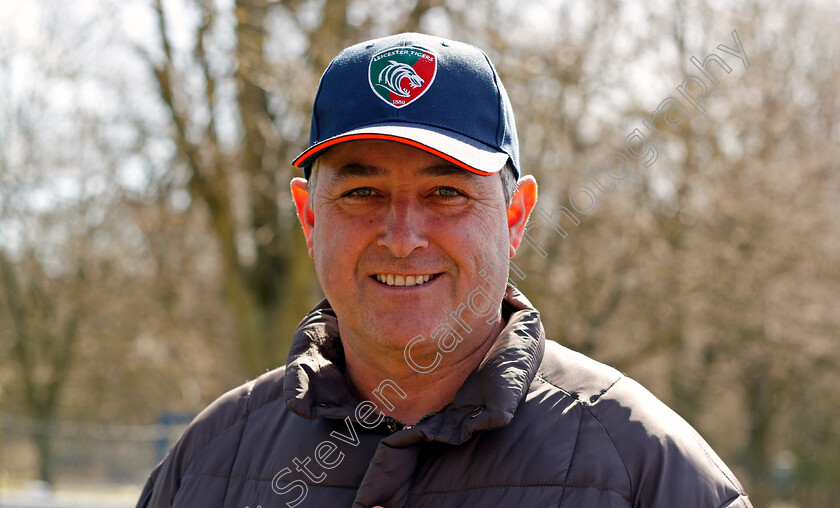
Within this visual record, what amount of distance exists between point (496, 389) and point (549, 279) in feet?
34.2

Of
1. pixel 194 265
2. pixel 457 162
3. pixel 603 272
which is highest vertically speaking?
pixel 457 162

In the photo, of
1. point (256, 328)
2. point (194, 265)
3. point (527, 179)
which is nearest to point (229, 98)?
point (256, 328)

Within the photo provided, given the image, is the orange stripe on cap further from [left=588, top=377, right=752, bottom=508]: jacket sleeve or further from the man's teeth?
[left=588, top=377, right=752, bottom=508]: jacket sleeve

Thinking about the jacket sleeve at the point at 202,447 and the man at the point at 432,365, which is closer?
the man at the point at 432,365

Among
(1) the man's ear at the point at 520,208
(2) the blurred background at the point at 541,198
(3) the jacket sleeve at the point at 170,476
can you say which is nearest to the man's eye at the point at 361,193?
(1) the man's ear at the point at 520,208

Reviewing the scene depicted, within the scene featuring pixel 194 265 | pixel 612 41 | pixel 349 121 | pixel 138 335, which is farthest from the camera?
pixel 138 335

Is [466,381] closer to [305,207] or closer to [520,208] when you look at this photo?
[520,208]

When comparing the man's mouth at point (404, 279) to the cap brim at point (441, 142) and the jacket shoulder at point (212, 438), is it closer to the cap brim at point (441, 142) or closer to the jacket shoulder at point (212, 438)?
the cap brim at point (441, 142)

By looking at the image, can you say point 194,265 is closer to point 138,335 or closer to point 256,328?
point 256,328

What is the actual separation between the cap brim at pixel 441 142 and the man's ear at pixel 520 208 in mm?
215

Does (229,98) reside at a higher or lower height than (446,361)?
lower

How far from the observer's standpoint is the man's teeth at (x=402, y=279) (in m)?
1.84

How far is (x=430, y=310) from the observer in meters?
1.83

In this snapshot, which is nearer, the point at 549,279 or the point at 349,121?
the point at 349,121
